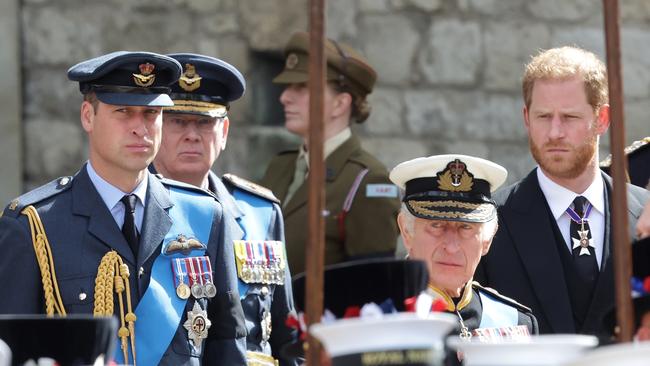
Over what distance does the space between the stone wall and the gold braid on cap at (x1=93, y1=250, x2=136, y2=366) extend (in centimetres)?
293

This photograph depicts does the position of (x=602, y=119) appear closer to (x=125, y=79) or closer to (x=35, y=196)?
(x=125, y=79)

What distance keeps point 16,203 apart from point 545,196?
5.66 ft

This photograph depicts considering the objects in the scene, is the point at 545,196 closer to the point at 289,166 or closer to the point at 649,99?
the point at 289,166

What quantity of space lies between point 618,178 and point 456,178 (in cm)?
118

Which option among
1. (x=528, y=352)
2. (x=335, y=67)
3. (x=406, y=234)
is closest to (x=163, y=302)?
(x=406, y=234)

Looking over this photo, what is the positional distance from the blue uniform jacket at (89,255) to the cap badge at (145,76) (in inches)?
10.8

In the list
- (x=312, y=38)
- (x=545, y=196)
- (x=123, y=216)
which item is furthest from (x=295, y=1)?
(x=312, y=38)

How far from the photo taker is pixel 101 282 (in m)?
5.04

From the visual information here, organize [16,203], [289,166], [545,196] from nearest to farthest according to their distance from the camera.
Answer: [16,203] → [545,196] → [289,166]

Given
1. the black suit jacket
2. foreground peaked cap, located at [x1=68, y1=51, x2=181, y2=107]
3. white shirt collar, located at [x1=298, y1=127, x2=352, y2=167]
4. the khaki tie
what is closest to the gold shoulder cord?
foreground peaked cap, located at [x1=68, y1=51, x2=181, y2=107]

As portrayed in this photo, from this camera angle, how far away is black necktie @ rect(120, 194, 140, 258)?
5.18 metres

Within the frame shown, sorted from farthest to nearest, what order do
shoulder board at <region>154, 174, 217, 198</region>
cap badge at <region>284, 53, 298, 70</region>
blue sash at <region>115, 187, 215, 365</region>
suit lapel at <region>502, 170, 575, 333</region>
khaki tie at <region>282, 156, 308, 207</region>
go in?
cap badge at <region>284, 53, 298, 70</region>, khaki tie at <region>282, 156, 308, 207</region>, suit lapel at <region>502, 170, 575, 333</region>, shoulder board at <region>154, 174, 217, 198</region>, blue sash at <region>115, 187, 215, 365</region>

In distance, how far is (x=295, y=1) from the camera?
332 inches

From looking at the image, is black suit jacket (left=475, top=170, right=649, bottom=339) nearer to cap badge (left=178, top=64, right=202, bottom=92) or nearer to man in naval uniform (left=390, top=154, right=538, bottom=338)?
man in naval uniform (left=390, top=154, right=538, bottom=338)
